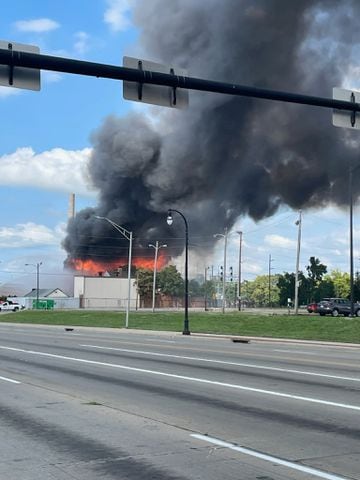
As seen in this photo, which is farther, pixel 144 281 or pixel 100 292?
pixel 144 281

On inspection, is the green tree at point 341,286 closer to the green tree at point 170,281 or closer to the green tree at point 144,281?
the green tree at point 170,281

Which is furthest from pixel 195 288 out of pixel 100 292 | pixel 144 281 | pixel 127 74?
pixel 127 74

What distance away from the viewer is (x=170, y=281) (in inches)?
3991

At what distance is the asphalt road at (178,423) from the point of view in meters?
5.65

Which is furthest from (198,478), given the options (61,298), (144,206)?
(61,298)

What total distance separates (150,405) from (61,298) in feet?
289

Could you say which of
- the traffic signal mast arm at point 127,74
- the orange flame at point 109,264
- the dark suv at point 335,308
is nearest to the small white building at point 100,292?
the orange flame at point 109,264

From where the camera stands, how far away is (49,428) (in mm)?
7473

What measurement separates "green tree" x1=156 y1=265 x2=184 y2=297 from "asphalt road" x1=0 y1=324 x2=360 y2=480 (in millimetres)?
85585

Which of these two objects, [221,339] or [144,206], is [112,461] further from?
[144,206]

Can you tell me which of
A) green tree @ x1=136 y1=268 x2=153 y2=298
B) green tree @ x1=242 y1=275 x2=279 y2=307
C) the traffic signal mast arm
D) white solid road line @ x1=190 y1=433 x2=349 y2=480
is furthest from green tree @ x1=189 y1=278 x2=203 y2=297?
white solid road line @ x1=190 y1=433 x2=349 y2=480

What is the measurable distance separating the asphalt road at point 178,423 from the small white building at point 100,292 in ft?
269

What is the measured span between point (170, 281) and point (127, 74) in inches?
3617

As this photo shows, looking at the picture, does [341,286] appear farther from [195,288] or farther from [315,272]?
[195,288]
